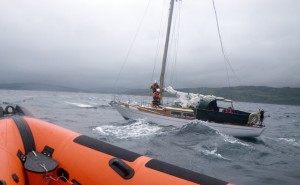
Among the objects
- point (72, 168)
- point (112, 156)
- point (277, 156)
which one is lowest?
point (277, 156)

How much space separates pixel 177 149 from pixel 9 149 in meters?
→ 8.52

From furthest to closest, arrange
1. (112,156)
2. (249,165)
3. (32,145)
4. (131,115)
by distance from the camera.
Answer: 1. (131,115)
2. (249,165)
3. (32,145)
4. (112,156)

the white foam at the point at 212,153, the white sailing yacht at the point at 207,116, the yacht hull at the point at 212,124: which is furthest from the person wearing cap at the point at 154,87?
the white foam at the point at 212,153

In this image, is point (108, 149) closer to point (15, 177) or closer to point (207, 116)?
point (15, 177)

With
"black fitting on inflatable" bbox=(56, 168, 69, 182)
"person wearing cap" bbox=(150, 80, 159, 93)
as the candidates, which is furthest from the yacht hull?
"black fitting on inflatable" bbox=(56, 168, 69, 182)

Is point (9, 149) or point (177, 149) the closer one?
point (9, 149)

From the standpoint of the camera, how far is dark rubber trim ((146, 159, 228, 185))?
3.03 m

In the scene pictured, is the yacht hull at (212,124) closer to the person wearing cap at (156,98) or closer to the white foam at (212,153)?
the person wearing cap at (156,98)

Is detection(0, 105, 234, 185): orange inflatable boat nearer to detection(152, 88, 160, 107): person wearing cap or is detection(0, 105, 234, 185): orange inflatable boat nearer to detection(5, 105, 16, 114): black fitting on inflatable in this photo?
detection(5, 105, 16, 114): black fitting on inflatable

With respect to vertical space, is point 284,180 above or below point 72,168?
below

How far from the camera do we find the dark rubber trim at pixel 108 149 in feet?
11.6

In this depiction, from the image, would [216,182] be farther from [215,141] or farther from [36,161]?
[215,141]

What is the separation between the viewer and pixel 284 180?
823 centimetres

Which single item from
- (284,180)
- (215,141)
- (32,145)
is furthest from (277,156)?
(32,145)
